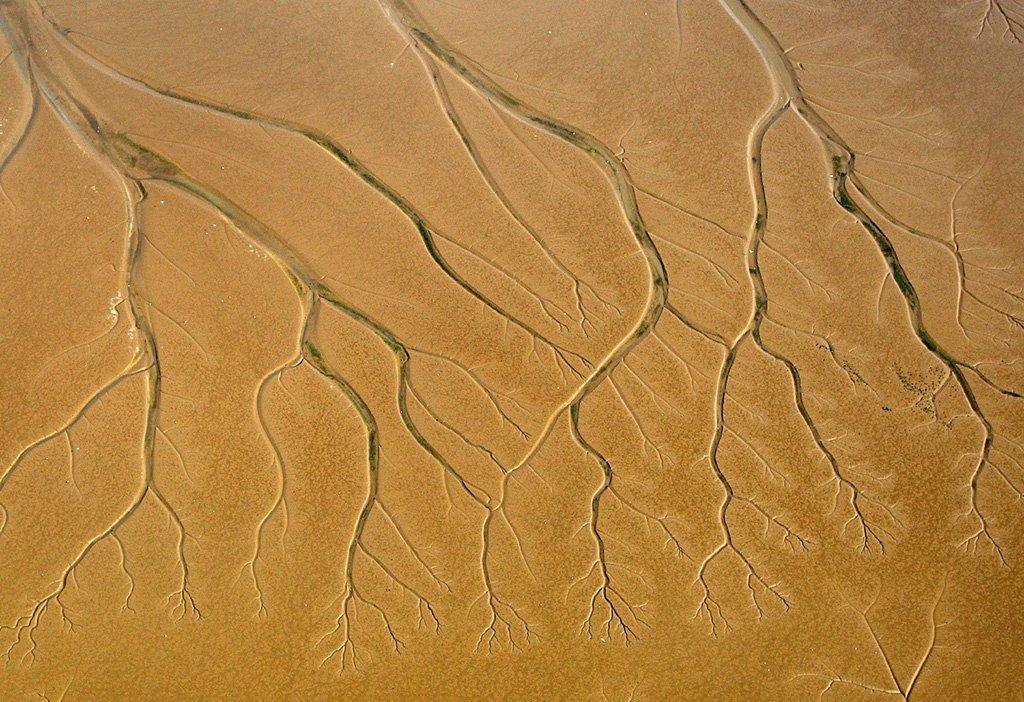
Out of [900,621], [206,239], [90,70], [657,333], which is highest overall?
[657,333]

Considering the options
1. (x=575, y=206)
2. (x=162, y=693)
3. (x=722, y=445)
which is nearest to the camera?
(x=162, y=693)

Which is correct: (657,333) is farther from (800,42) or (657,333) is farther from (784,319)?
(800,42)

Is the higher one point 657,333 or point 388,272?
point 657,333

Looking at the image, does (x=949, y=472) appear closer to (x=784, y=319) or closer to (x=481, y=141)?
(x=784, y=319)

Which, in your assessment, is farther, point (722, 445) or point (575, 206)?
point (575, 206)

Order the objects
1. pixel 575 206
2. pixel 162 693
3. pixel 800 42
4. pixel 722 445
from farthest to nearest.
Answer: pixel 800 42, pixel 575 206, pixel 722 445, pixel 162 693

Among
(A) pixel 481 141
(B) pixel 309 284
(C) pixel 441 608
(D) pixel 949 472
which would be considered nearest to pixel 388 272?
(B) pixel 309 284

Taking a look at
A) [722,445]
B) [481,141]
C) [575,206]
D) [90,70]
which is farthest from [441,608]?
[90,70]
